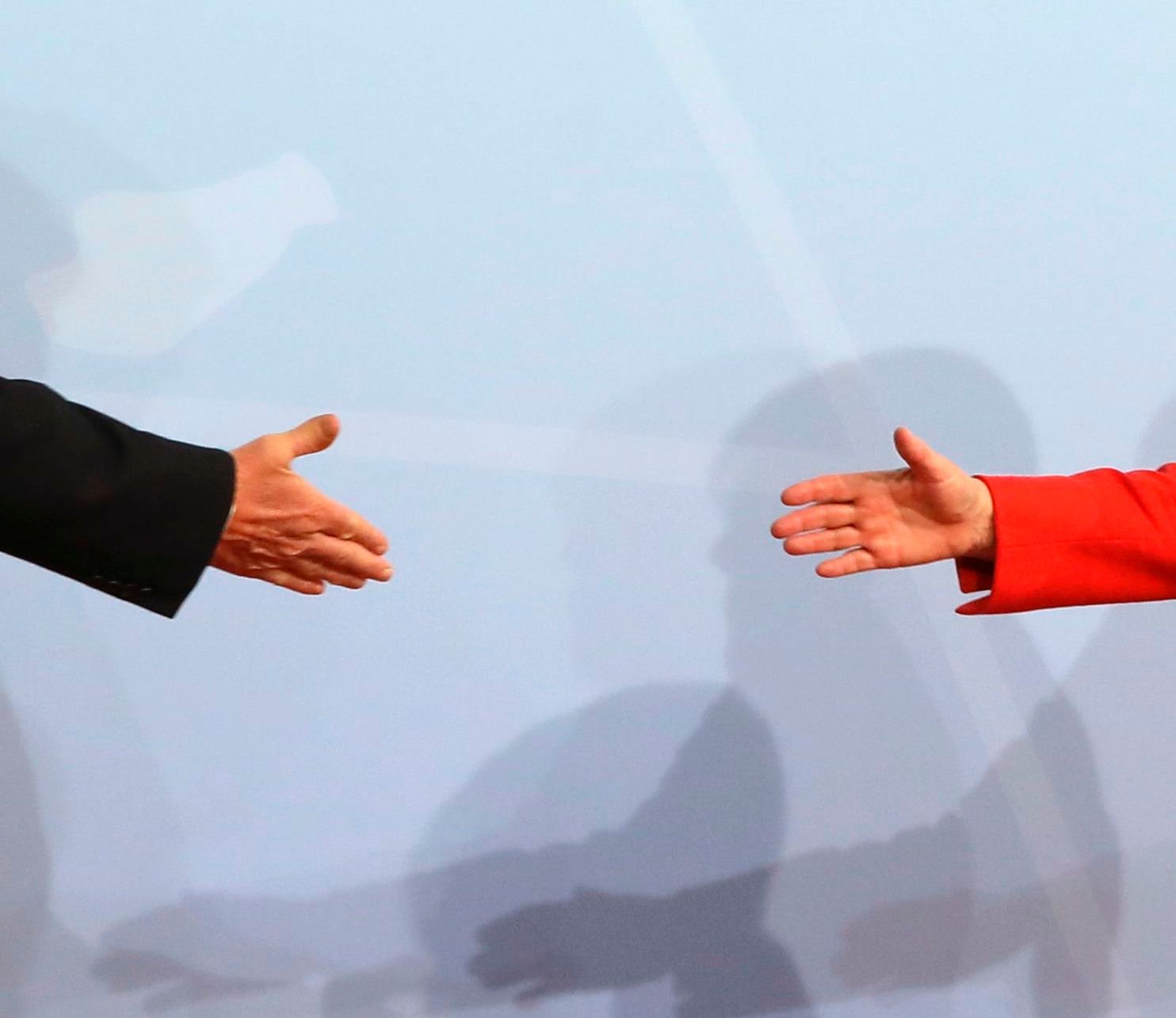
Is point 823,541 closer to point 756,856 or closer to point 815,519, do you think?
point 815,519

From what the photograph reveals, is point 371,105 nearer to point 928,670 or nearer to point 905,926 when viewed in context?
point 928,670

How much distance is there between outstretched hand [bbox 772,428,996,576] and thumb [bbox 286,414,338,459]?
37 centimetres

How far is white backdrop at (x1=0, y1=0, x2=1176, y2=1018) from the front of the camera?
1.50m

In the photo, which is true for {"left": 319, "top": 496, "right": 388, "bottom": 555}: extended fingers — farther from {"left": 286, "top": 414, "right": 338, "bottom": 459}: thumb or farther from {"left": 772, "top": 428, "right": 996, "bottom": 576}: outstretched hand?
{"left": 772, "top": 428, "right": 996, "bottom": 576}: outstretched hand

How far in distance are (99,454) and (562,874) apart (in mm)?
791

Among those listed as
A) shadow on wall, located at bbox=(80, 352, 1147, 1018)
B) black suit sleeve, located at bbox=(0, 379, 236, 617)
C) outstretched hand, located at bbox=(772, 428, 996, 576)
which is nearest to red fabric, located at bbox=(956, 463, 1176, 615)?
outstretched hand, located at bbox=(772, 428, 996, 576)

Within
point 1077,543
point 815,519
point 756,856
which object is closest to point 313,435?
point 815,519

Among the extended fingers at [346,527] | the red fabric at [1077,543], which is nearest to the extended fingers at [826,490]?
the red fabric at [1077,543]

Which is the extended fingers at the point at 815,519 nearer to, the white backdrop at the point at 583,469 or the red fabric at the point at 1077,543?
the red fabric at the point at 1077,543

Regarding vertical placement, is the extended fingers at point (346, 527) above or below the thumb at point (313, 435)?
below

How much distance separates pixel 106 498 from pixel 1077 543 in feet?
2.58

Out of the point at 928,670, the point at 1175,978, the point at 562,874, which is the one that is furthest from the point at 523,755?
the point at 1175,978

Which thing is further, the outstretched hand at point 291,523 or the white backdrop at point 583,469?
the white backdrop at point 583,469

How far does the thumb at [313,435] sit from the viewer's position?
1.13 meters
